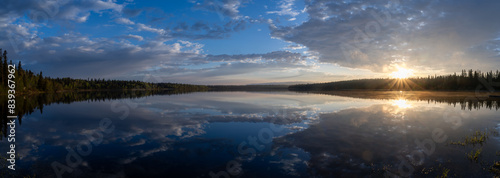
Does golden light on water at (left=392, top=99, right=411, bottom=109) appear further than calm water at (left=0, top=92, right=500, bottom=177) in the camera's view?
Yes

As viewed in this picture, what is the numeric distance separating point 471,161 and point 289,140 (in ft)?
34.3

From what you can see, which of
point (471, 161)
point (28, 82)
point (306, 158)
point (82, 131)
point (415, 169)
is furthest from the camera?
point (28, 82)

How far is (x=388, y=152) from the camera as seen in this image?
14.6m

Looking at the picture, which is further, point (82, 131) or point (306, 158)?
point (82, 131)

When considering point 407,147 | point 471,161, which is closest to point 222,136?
point 407,147

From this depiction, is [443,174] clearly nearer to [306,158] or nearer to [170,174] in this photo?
[306,158]

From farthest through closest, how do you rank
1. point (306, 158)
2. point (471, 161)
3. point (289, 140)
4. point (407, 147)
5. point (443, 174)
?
point (289, 140) → point (407, 147) → point (306, 158) → point (471, 161) → point (443, 174)

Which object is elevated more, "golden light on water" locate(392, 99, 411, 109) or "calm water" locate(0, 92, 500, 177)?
"golden light on water" locate(392, 99, 411, 109)

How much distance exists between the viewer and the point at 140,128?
2342 centimetres

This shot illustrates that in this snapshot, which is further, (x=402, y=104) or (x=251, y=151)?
(x=402, y=104)

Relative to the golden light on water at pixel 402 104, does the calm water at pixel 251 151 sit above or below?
below

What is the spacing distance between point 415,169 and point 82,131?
26904mm

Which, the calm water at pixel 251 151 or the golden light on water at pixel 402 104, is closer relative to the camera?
the calm water at pixel 251 151

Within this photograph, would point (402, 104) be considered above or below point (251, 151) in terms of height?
above
